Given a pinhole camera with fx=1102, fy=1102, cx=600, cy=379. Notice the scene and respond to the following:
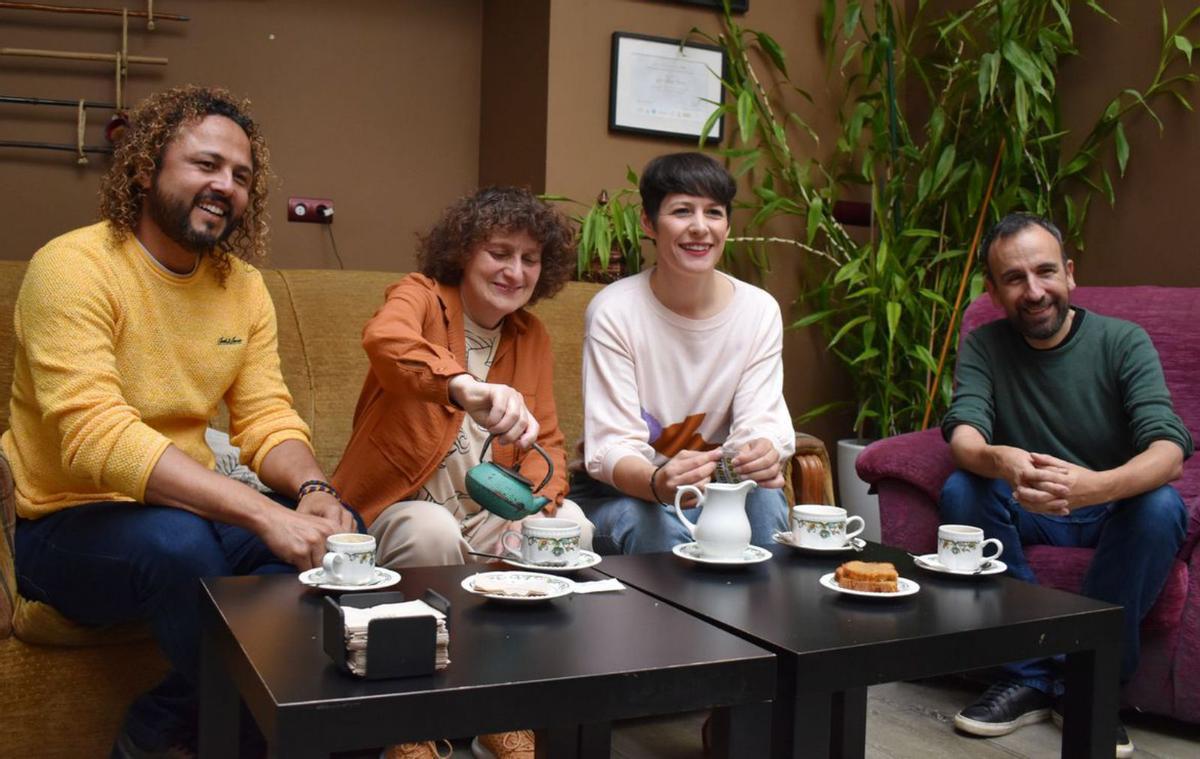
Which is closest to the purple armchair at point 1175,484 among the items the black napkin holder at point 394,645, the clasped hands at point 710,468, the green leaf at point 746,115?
the clasped hands at point 710,468

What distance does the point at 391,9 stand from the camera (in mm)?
4016

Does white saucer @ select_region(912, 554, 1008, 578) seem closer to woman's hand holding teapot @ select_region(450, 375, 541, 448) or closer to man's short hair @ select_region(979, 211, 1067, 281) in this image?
woman's hand holding teapot @ select_region(450, 375, 541, 448)

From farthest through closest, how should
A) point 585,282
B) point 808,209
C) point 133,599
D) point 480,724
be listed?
point 808,209
point 585,282
point 133,599
point 480,724

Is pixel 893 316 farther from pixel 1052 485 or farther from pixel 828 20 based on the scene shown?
pixel 1052 485

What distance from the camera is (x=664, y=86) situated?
3.57 meters

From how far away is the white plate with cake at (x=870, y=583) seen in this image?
1.46 meters

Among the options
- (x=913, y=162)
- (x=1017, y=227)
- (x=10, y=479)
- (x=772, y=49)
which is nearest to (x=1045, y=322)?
(x=1017, y=227)

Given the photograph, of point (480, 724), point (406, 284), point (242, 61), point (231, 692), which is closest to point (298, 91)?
point (242, 61)

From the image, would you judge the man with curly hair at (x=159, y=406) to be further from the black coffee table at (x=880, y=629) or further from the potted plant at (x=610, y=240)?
the potted plant at (x=610, y=240)

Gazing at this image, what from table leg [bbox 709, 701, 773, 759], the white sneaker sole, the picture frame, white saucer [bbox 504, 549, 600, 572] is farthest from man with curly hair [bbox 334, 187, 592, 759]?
the picture frame

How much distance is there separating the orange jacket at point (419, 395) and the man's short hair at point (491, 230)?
6 centimetres

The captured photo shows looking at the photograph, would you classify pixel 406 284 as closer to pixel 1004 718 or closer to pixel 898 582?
pixel 898 582

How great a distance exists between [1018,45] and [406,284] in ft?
6.75

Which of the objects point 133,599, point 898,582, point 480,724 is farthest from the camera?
point 133,599
